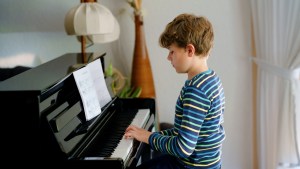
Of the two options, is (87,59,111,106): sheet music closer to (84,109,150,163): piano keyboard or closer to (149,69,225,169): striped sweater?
(84,109,150,163): piano keyboard

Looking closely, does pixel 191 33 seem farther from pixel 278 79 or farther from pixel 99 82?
pixel 278 79

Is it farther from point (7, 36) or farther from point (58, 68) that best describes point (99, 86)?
point (7, 36)

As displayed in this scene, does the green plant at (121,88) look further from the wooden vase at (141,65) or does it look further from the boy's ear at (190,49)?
the boy's ear at (190,49)

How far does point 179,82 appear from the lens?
3.13 m

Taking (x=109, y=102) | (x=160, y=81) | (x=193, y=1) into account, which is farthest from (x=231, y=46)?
(x=109, y=102)

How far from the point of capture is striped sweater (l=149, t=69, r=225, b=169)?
1.46m

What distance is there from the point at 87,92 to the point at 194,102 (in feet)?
1.71

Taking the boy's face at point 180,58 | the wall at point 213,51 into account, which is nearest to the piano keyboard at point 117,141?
the boy's face at point 180,58

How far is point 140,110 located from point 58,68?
0.59 metres

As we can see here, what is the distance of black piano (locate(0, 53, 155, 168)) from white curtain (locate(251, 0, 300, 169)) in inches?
43.0

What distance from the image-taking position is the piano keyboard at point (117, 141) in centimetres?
157

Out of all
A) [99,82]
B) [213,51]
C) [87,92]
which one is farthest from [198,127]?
[213,51]

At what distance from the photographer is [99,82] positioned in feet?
6.36

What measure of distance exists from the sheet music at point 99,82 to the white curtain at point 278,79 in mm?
1133
